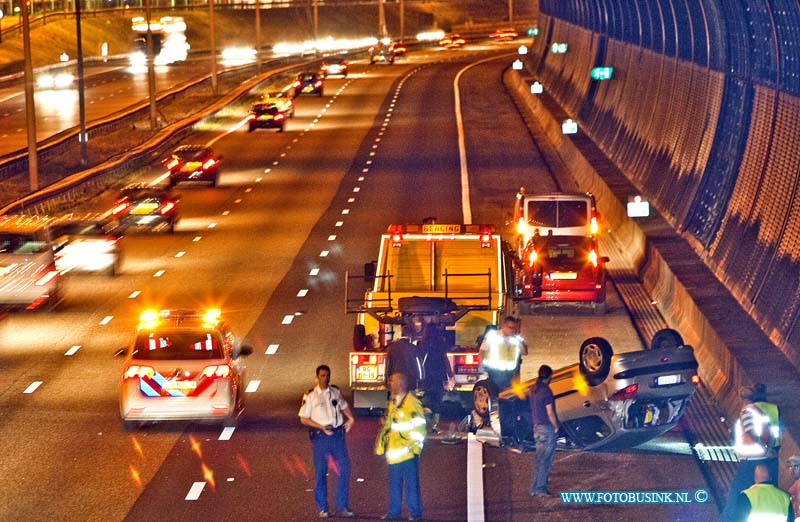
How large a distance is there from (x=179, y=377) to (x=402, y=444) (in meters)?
5.84

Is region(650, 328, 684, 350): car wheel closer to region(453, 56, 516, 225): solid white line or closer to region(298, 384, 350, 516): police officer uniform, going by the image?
region(298, 384, 350, 516): police officer uniform

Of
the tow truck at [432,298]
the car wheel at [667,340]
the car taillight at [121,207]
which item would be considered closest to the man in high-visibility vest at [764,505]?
the car wheel at [667,340]

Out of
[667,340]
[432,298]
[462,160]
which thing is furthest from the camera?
[462,160]

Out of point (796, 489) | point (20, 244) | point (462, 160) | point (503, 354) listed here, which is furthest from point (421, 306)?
point (462, 160)

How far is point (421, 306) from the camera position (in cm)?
2120

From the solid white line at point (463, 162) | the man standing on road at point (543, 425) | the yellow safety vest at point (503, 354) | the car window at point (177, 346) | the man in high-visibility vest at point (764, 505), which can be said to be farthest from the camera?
the solid white line at point (463, 162)

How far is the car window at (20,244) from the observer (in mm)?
32531

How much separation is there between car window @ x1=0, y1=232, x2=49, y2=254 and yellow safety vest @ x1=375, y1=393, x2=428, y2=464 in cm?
1781

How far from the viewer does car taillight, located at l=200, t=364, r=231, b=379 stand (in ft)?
69.7

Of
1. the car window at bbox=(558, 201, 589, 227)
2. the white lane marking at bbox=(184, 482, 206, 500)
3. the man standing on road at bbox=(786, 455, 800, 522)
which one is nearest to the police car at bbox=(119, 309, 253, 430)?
the white lane marking at bbox=(184, 482, 206, 500)

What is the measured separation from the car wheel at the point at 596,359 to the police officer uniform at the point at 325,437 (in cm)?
330

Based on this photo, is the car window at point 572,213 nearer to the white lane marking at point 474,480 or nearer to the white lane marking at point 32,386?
the white lane marking at point 32,386

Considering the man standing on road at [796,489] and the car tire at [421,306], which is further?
the car tire at [421,306]

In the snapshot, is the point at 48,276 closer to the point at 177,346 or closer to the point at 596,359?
the point at 177,346
